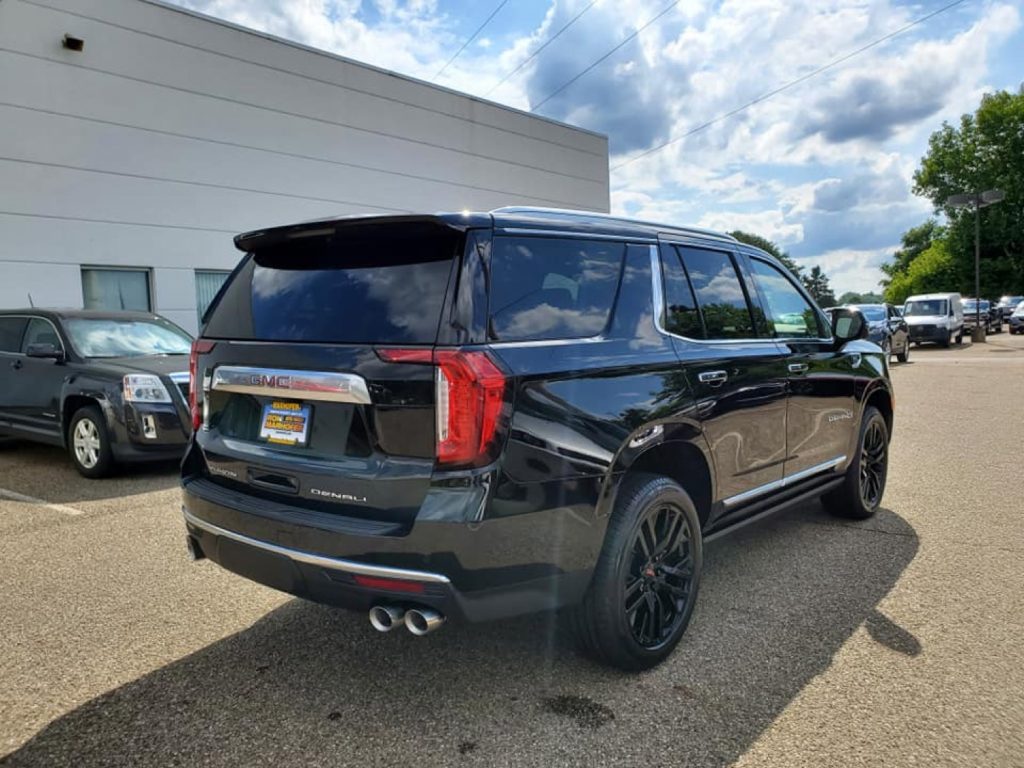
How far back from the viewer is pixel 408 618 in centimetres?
239

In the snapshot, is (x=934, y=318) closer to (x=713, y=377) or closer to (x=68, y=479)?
(x=713, y=377)

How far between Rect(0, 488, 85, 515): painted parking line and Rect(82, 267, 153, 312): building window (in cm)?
793

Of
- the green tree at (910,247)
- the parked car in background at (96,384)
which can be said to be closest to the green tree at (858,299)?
the green tree at (910,247)

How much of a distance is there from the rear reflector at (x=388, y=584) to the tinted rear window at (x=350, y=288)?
2.65 ft

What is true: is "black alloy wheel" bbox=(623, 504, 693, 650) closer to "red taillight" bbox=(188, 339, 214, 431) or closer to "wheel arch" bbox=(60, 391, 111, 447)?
"red taillight" bbox=(188, 339, 214, 431)

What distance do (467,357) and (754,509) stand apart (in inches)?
85.5

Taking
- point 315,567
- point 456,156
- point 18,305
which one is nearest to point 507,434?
point 315,567

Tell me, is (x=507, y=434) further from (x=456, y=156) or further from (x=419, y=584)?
(x=456, y=156)

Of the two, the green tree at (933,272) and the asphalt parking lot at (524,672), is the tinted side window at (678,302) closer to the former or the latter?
the asphalt parking lot at (524,672)

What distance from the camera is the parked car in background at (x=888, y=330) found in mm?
18895

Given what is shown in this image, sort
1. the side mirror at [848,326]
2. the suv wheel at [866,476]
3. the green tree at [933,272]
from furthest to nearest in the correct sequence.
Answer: the green tree at [933,272], the suv wheel at [866,476], the side mirror at [848,326]

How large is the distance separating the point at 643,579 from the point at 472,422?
1136mm

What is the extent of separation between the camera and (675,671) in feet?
9.70

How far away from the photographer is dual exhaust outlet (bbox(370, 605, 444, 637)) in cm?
236
